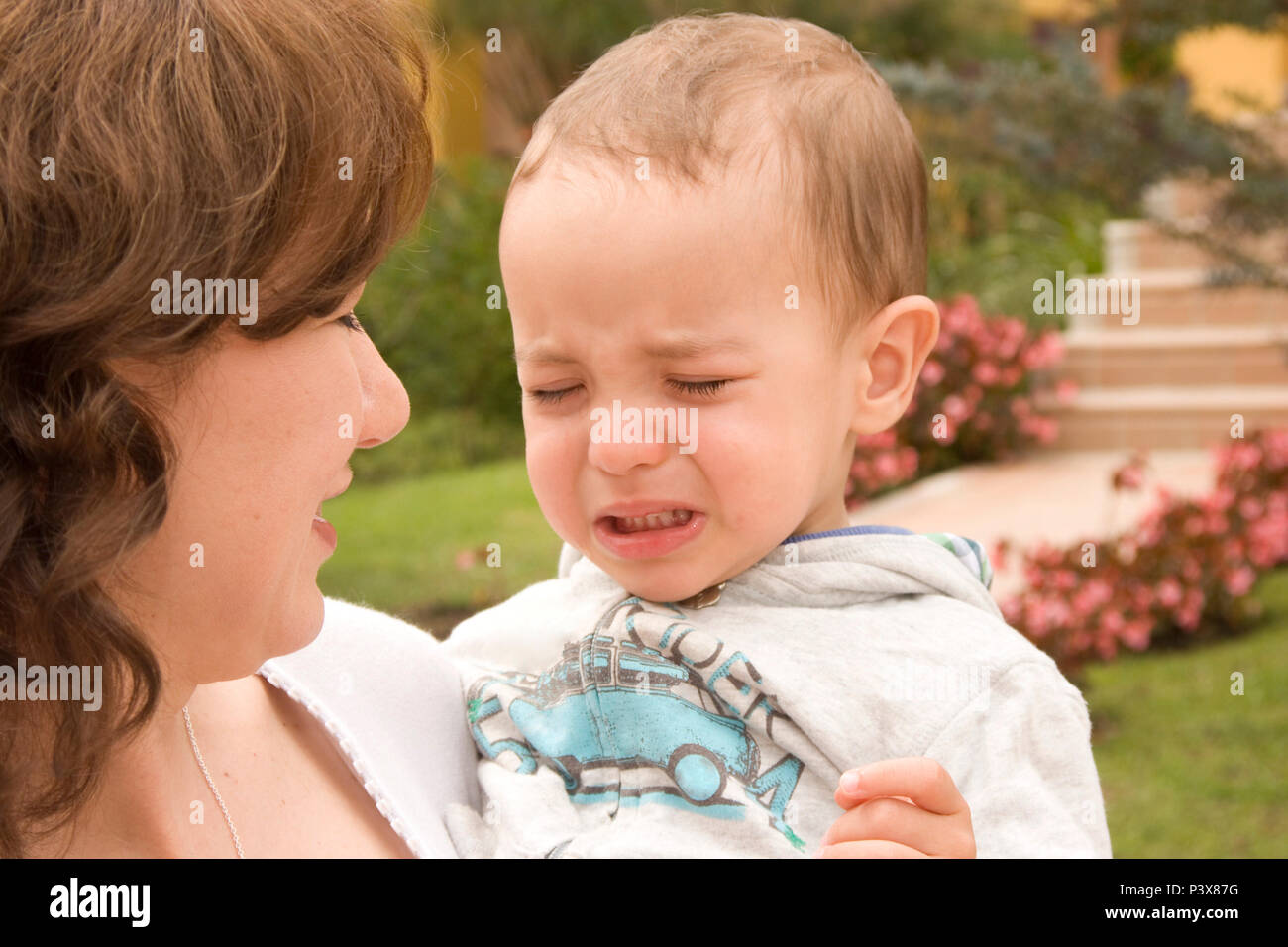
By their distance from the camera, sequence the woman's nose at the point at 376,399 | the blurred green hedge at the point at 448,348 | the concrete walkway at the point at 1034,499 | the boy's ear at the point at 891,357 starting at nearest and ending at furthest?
1. the woman's nose at the point at 376,399
2. the boy's ear at the point at 891,357
3. the concrete walkway at the point at 1034,499
4. the blurred green hedge at the point at 448,348

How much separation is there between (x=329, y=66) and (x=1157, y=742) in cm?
443

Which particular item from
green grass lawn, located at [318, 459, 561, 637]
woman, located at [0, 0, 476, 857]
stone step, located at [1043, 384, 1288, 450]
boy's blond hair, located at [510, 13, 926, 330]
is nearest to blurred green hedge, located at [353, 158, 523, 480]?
green grass lawn, located at [318, 459, 561, 637]

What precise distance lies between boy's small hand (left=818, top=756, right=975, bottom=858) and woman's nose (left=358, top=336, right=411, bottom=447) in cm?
68

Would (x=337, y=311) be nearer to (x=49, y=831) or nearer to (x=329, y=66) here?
(x=329, y=66)

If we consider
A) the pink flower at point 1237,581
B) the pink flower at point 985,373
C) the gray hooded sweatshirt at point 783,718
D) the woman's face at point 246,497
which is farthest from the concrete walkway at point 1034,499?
the woman's face at point 246,497

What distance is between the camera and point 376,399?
1.67 metres

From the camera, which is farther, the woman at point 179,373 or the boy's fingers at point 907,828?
the boy's fingers at point 907,828

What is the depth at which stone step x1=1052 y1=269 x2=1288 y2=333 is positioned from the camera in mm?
9289

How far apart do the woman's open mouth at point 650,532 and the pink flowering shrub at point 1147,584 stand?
405 cm

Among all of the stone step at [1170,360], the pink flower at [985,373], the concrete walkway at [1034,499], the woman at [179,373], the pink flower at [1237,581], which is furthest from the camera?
the stone step at [1170,360]

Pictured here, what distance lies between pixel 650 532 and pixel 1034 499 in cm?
638

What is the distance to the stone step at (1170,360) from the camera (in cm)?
912

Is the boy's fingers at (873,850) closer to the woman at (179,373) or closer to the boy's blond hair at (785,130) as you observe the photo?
the woman at (179,373)

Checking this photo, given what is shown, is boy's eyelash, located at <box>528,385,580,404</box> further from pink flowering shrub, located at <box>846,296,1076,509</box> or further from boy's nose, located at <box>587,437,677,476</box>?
pink flowering shrub, located at <box>846,296,1076,509</box>
